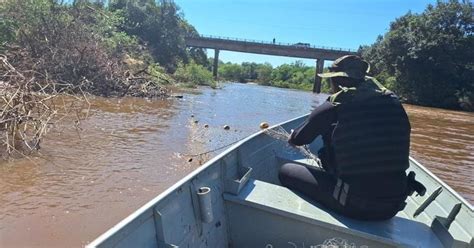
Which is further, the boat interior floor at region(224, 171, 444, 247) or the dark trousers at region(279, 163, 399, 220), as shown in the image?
the dark trousers at region(279, 163, 399, 220)

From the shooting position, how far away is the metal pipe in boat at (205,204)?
290cm

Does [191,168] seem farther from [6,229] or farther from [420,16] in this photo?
[420,16]

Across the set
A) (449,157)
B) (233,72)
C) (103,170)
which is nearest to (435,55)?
(449,157)

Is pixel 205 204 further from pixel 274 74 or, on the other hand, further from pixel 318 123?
pixel 274 74

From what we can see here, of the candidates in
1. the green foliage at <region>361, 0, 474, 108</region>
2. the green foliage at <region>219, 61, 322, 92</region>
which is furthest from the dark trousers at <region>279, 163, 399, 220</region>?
the green foliage at <region>219, 61, 322, 92</region>

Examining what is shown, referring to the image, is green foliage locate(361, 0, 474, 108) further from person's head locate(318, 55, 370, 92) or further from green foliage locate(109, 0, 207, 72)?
person's head locate(318, 55, 370, 92)

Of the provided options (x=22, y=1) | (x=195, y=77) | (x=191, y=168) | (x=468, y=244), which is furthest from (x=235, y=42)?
(x=468, y=244)

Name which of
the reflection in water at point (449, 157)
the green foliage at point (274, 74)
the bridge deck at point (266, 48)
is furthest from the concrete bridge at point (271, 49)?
the reflection in water at point (449, 157)

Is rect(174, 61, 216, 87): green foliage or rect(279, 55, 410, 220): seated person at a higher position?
rect(279, 55, 410, 220): seated person

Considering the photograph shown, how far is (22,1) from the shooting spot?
15398 millimetres

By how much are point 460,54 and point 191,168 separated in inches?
1432

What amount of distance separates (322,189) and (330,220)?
29 cm

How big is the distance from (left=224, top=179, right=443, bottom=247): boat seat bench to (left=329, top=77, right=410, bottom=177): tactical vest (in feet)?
1.28

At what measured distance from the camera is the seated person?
9.87ft
